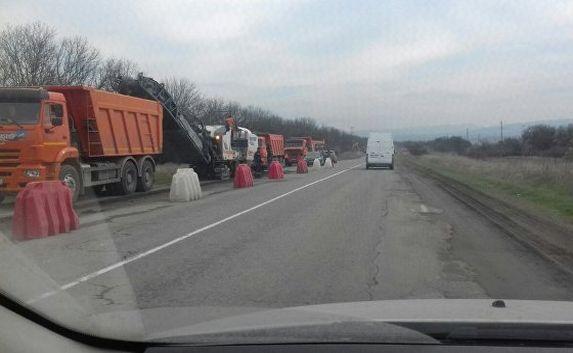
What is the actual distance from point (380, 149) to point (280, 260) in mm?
42750

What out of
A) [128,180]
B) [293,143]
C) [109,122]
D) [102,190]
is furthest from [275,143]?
[109,122]

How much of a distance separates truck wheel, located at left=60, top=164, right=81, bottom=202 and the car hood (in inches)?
582

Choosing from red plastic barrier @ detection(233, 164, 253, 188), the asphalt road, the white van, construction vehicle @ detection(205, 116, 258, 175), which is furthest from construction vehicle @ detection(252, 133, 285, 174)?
the asphalt road

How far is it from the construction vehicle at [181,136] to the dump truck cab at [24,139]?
8186 millimetres

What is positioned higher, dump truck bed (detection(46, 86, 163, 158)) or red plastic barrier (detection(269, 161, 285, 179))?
dump truck bed (detection(46, 86, 163, 158))

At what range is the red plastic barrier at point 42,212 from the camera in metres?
11.5

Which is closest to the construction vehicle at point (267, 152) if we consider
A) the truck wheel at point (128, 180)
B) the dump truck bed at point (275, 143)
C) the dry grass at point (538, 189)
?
the dump truck bed at point (275, 143)

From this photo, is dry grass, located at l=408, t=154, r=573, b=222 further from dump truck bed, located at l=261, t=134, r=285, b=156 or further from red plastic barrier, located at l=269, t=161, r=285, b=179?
dump truck bed, located at l=261, t=134, r=285, b=156

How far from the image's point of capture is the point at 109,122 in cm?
2033

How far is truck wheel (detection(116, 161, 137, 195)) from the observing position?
71.3ft

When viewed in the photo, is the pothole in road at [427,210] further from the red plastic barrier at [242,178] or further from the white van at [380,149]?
the white van at [380,149]

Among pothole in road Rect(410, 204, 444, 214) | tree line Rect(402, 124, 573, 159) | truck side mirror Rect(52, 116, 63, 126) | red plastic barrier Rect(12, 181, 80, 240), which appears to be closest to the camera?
red plastic barrier Rect(12, 181, 80, 240)

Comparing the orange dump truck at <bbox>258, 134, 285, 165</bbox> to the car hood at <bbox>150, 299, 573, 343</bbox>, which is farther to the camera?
the orange dump truck at <bbox>258, 134, 285, 165</bbox>

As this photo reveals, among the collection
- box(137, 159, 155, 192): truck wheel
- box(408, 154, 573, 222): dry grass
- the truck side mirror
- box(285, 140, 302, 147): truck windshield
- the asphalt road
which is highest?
the truck side mirror
